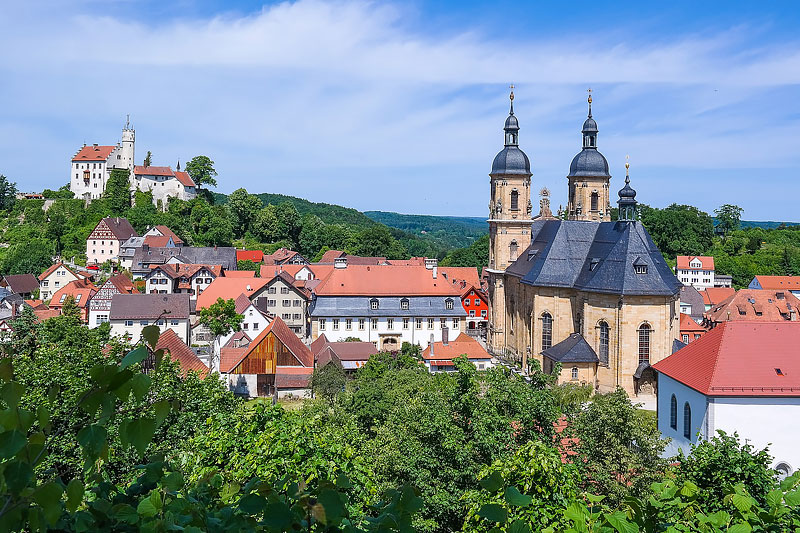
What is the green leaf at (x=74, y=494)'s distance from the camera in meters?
2.72

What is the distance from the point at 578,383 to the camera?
121 feet

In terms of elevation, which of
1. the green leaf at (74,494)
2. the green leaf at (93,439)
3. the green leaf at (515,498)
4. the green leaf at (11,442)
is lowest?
the green leaf at (515,498)

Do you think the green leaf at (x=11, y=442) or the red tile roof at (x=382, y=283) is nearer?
the green leaf at (x=11, y=442)

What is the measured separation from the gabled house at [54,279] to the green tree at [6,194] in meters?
53.7

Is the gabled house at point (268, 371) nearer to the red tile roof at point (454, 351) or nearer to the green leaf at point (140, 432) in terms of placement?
the red tile roof at point (454, 351)

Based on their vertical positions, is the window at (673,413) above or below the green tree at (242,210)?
below

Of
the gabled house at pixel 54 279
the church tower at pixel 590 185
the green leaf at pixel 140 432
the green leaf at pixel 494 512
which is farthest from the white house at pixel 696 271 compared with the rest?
the green leaf at pixel 140 432

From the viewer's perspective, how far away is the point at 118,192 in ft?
330

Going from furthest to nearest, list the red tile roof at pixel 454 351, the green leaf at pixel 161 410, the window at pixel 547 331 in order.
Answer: the window at pixel 547 331, the red tile roof at pixel 454 351, the green leaf at pixel 161 410

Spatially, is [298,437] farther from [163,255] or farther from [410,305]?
[163,255]

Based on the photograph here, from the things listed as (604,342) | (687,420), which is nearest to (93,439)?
(687,420)

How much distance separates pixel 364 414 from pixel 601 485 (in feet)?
34.2

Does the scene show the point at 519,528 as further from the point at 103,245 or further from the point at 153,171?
the point at 153,171

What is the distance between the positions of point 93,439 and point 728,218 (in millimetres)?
144973
